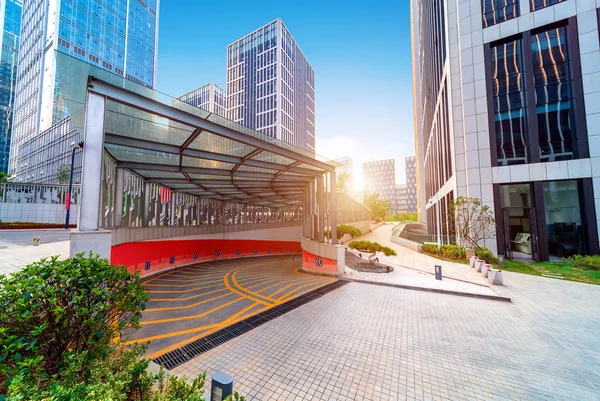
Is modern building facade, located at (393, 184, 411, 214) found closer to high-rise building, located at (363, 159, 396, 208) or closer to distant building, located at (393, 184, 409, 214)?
distant building, located at (393, 184, 409, 214)

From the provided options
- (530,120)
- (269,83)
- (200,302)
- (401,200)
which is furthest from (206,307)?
(401,200)

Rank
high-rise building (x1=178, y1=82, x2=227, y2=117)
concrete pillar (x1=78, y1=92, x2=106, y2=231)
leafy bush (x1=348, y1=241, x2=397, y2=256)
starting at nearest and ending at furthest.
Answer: concrete pillar (x1=78, y1=92, x2=106, y2=231), leafy bush (x1=348, y1=241, x2=397, y2=256), high-rise building (x1=178, y1=82, x2=227, y2=117)

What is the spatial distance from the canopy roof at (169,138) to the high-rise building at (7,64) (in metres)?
119

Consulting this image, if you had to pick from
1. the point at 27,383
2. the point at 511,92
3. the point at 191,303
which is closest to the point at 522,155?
the point at 511,92

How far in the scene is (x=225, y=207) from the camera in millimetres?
23844

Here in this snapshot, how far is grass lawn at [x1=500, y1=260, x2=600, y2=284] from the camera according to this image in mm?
12172

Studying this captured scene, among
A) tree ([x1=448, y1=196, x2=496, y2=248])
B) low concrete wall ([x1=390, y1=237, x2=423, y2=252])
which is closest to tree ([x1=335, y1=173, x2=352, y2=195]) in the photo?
low concrete wall ([x1=390, y1=237, x2=423, y2=252])

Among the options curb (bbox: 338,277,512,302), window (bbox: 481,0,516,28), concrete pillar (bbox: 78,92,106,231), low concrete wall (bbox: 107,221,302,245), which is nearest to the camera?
concrete pillar (bbox: 78,92,106,231)

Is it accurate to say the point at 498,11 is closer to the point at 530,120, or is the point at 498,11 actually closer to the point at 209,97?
the point at 530,120

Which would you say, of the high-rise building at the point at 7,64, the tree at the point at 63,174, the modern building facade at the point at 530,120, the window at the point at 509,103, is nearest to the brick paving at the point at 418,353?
the modern building facade at the point at 530,120

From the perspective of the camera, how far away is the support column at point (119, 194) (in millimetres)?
11227

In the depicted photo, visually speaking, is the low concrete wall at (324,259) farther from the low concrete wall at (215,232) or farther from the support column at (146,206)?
the support column at (146,206)

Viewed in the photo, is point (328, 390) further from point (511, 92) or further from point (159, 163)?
point (511, 92)

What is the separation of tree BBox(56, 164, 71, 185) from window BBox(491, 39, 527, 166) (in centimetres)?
7797
